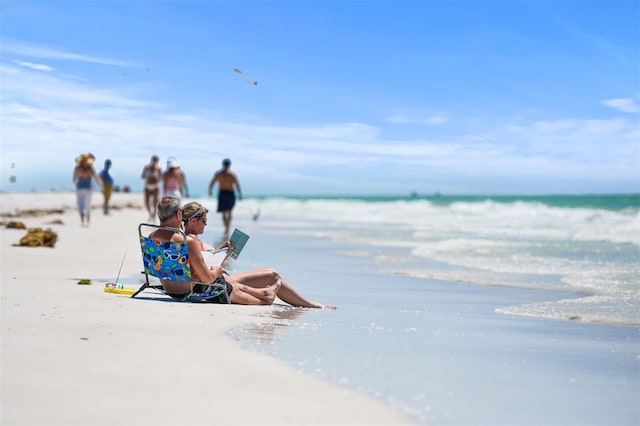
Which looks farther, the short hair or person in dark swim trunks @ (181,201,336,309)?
person in dark swim trunks @ (181,201,336,309)

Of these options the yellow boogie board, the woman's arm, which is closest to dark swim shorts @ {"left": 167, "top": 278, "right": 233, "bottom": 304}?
the woman's arm

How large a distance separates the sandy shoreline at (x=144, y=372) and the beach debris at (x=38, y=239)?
17.2 feet

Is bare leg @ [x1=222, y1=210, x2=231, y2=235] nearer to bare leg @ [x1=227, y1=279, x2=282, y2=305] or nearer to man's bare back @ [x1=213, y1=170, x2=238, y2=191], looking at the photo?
man's bare back @ [x1=213, y1=170, x2=238, y2=191]

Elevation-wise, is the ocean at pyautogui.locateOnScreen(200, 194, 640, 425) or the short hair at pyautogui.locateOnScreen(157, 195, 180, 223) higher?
the short hair at pyautogui.locateOnScreen(157, 195, 180, 223)

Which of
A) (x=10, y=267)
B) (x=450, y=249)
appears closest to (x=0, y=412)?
(x=10, y=267)

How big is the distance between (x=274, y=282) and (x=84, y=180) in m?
12.4

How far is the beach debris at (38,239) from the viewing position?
11453mm

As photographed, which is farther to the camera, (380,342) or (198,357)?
(380,342)

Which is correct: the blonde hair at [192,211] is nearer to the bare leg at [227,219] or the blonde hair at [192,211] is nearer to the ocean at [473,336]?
the ocean at [473,336]

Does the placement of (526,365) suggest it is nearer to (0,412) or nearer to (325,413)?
(325,413)

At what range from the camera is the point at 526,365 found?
470 centimetres

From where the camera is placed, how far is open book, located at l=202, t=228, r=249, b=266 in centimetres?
669

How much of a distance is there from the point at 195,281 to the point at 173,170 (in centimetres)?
1207

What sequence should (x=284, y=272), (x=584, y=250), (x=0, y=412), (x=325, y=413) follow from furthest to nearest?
(x=584, y=250) → (x=284, y=272) → (x=325, y=413) → (x=0, y=412)
